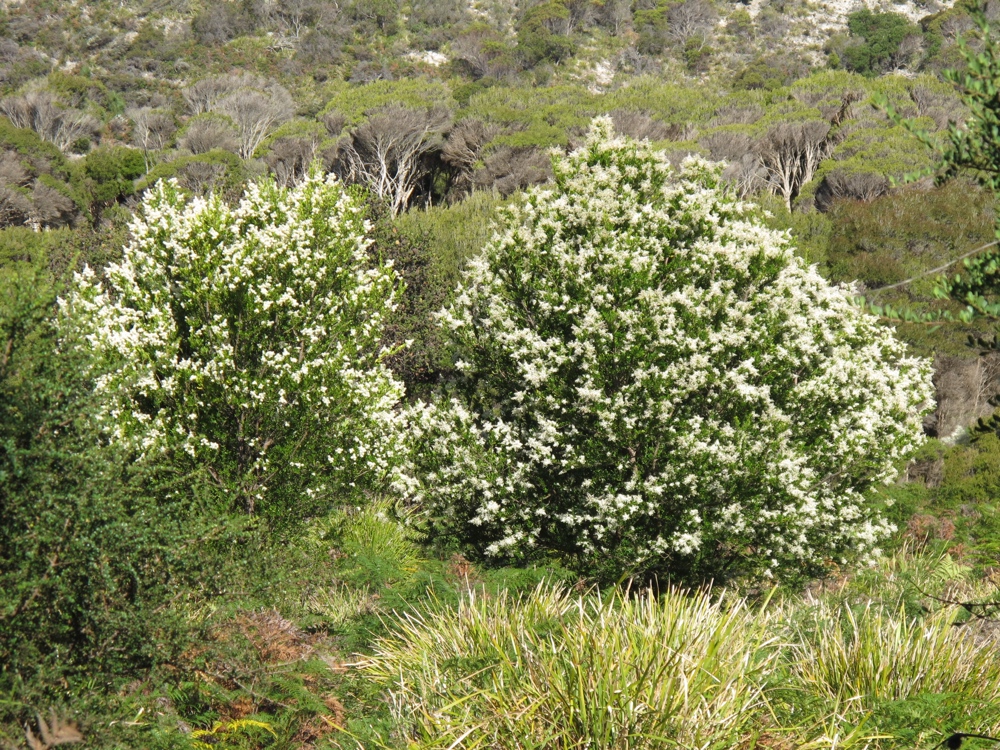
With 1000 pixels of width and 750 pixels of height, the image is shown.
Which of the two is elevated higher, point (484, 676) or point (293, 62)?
point (293, 62)

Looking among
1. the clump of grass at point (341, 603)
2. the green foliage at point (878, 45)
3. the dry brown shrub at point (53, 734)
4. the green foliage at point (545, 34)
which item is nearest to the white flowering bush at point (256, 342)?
the clump of grass at point (341, 603)

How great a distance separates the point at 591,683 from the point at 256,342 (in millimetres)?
7316

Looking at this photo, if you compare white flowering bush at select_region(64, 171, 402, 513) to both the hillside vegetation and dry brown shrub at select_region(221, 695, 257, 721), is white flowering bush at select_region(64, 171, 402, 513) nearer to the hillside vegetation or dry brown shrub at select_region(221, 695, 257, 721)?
the hillside vegetation

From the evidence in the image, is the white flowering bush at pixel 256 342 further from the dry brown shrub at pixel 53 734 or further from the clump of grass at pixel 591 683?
the dry brown shrub at pixel 53 734

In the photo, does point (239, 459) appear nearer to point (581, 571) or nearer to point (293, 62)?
point (581, 571)

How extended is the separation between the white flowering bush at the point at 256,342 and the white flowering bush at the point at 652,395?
1.21m

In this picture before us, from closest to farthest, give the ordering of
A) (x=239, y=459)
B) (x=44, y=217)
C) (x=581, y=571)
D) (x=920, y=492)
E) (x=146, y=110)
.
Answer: (x=581, y=571) < (x=239, y=459) < (x=920, y=492) < (x=44, y=217) < (x=146, y=110)

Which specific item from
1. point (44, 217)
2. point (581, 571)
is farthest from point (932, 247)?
point (44, 217)

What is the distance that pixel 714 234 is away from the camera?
1179 centimetres

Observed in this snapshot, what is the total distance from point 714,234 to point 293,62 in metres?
82.4

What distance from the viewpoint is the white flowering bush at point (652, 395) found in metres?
10.5

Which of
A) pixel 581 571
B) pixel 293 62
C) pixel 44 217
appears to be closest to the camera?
pixel 581 571

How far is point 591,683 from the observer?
20.0 feet

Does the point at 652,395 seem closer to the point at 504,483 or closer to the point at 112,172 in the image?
the point at 504,483
